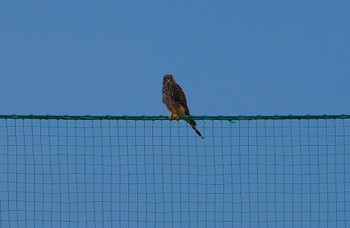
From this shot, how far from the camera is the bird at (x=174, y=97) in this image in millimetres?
8375

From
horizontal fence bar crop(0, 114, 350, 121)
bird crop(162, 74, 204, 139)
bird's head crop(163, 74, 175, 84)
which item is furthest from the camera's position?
bird's head crop(163, 74, 175, 84)

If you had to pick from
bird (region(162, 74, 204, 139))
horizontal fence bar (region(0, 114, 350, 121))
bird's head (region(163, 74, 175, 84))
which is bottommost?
horizontal fence bar (region(0, 114, 350, 121))

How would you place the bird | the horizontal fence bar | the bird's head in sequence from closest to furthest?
the horizontal fence bar < the bird < the bird's head

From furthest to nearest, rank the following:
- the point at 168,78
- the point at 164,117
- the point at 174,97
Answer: the point at 168,78 < the point at 174,97 < the point at 164,117

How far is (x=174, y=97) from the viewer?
8531 mm

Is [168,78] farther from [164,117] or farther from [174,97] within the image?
[164,117]

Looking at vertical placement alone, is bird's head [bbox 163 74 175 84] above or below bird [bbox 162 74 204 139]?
above

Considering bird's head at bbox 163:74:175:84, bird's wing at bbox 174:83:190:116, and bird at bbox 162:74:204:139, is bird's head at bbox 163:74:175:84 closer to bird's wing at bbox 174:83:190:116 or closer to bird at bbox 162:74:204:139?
bird at bbox 162:74:204:139

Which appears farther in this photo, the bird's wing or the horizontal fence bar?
the bird's wing

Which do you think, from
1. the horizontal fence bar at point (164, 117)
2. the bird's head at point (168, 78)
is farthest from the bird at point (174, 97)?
the horizontal fence bar at point (164, 117)

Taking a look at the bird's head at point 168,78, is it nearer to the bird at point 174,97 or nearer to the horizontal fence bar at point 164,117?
the bird at point 174,97

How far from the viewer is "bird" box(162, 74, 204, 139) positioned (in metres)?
8.38

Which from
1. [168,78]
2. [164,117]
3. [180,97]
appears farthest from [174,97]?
[164,117]

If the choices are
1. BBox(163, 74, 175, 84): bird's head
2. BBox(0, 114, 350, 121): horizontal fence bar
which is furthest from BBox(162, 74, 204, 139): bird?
BBox(0, 114, 350, 121): horizontal fence bar
